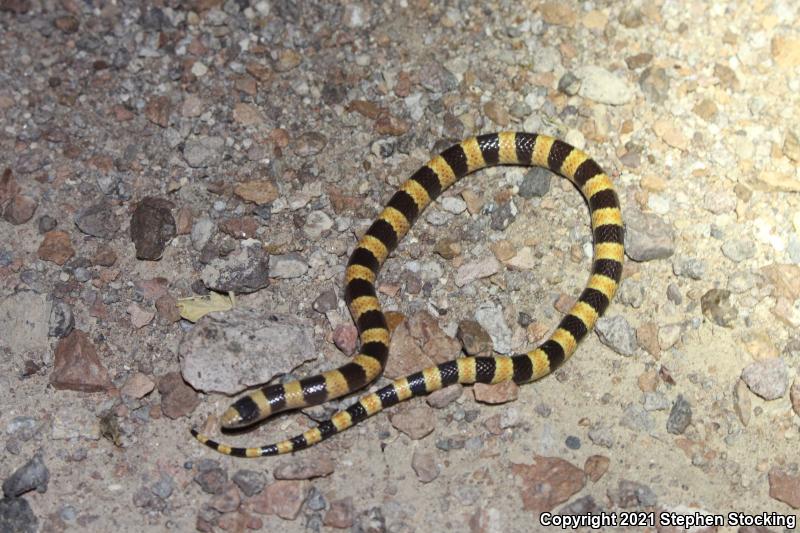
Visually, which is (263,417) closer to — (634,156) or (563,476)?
(563,476)

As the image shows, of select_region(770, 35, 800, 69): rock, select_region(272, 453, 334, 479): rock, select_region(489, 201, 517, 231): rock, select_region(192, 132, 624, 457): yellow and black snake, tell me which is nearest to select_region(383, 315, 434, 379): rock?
select_region(192, 132, 624, 457): yellow and black snake

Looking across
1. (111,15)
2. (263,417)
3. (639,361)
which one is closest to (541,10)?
(639,361)

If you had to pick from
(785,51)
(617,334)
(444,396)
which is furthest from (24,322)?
(785,51)

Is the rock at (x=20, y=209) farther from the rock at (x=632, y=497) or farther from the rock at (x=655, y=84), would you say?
the rock at (x=655, y=84)

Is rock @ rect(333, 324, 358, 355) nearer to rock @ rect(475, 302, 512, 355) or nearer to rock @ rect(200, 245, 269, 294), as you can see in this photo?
rock @ rect(200, 245, 269, 294)

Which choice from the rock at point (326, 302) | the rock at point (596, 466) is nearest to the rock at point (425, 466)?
the rock at point (596, 466)

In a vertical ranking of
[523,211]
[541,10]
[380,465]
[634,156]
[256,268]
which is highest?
[541,10]
